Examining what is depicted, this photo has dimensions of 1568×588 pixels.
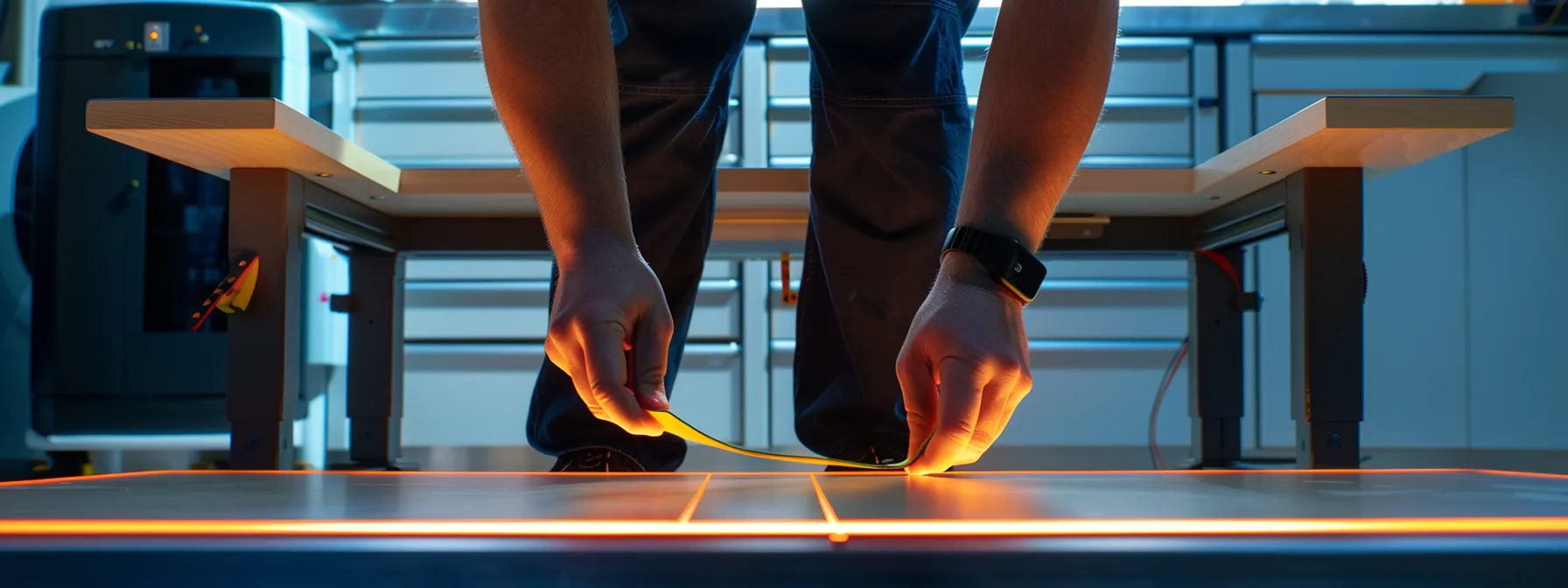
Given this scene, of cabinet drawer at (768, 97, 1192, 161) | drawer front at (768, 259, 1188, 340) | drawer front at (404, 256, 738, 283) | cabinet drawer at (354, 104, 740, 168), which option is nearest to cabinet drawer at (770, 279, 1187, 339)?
drawer front at (768, 259, 1188, 340)

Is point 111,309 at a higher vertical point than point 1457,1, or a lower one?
lower

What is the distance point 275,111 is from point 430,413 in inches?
61.1

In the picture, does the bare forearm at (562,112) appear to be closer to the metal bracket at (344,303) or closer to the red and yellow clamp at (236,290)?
the red and yellow clamp at (236,290)

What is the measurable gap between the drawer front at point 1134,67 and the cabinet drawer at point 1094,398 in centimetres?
57

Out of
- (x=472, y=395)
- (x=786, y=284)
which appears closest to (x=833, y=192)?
(x=786, y=284)

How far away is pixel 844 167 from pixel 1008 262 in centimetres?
45

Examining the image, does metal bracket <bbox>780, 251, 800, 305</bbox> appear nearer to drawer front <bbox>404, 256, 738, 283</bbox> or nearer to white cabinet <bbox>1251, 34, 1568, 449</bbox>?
drawer front <bbox>404, 256, 738, 283</bbox>

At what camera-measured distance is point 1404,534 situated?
312 millimetres

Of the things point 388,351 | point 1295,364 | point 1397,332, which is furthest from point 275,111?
point 1397,332

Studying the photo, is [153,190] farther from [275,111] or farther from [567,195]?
[567,195]

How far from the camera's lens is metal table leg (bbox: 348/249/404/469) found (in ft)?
5.01

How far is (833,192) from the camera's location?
100 centimetres

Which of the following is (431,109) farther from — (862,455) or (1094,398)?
(862,455)

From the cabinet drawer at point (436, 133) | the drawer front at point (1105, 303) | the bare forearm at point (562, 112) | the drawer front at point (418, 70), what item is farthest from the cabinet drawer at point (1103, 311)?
the bare forearm at point (562, 112)
